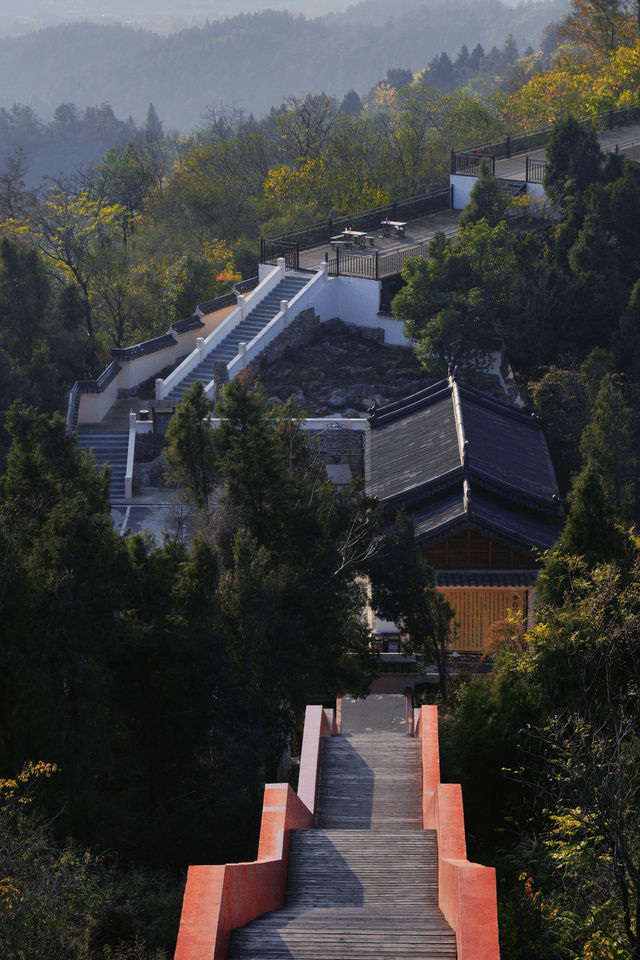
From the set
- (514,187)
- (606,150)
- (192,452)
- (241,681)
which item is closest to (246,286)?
(514,187)

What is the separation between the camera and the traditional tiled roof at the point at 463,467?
894 inches

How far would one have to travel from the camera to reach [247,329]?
1409 inches

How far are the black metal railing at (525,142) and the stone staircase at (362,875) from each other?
3414cm

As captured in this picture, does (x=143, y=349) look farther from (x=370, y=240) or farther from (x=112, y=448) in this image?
(x=370, y=240)

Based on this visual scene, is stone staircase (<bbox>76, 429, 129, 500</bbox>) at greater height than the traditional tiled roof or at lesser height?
lesser

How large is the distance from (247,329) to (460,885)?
28030 millimetres

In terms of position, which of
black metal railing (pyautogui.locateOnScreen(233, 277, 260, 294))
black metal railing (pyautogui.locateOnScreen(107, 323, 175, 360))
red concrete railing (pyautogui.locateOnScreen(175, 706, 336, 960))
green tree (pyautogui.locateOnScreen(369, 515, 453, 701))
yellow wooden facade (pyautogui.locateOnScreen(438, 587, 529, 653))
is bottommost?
yellow wooden facade (pyautogui.locateOnScreen(438, 587, 529, 653))

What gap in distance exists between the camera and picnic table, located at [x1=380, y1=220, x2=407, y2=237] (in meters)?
40.2

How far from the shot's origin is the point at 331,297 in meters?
37.2

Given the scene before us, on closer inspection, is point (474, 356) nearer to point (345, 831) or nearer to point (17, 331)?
point (17, 331)

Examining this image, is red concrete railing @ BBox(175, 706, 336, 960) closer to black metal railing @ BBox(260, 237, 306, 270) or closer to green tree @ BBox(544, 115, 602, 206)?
black metal railing @ BBox(260, 237, 306, 270)

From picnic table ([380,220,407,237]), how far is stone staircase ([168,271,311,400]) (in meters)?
4.36

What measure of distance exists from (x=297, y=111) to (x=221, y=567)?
1746 inches

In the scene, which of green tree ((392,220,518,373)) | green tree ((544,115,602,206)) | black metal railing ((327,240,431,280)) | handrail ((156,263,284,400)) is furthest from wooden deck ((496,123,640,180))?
green tree ((392,220,518,373))
